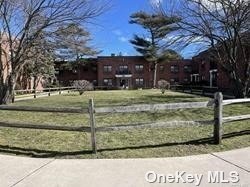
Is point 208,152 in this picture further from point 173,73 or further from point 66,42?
point 173,73

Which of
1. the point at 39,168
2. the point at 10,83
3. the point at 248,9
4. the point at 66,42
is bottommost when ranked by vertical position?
the point at 39,168

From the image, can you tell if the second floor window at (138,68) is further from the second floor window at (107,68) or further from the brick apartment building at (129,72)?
the second floor window at (107,68)

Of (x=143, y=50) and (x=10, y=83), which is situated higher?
(x=143, y=50)

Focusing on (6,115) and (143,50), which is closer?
(6,115)

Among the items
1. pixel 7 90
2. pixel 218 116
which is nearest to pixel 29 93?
pixel 7 90

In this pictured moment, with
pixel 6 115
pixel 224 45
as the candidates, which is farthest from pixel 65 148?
pixel 224 45

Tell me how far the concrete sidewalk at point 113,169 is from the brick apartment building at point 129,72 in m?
68.9

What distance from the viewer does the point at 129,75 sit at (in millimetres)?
76562

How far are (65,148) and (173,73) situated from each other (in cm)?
6970
